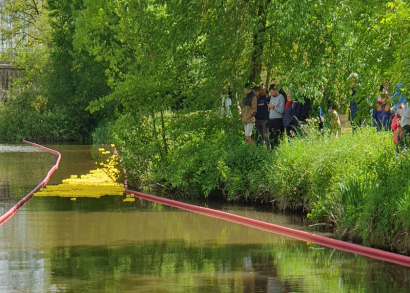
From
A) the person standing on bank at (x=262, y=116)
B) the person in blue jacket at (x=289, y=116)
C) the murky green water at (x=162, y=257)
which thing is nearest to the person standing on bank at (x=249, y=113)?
the person standing on bank at (x=262, y=116)

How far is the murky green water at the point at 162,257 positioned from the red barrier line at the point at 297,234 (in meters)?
0.21

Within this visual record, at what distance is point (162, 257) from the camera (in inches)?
381

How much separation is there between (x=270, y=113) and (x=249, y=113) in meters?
1.70

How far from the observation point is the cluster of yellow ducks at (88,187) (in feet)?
53.5

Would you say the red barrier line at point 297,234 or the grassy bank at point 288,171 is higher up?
the grassy bank at point 288,171

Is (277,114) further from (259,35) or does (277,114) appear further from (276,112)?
(259,35)

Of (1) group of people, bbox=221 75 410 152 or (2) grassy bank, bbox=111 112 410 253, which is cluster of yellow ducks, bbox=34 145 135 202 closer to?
(2) grassy bank, bbox=111 112 410 253

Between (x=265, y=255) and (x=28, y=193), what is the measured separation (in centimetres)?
805

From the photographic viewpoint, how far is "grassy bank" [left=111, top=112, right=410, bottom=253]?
1030cm

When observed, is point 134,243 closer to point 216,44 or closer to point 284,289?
point 284,289

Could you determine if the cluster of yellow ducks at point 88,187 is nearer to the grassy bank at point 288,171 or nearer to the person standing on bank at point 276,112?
the grassy bank at point 288,171

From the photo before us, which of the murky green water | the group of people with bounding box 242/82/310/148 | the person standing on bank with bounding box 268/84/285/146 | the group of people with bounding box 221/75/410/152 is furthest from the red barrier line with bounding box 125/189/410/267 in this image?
the person standing on bank with bounding box 268/84/285/146

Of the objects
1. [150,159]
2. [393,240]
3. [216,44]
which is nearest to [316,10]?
[216,44]

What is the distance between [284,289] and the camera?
786 centimetres
